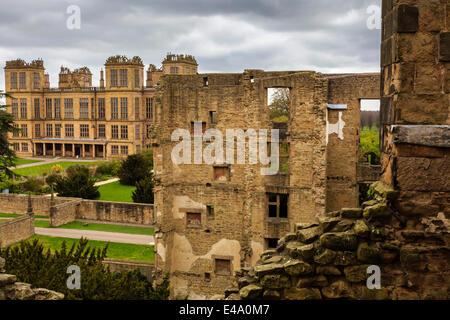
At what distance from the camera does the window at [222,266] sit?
21312mm

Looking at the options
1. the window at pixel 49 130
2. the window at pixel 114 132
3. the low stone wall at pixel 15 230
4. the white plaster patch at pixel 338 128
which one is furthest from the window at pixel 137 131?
the white plaster patch at pixel 338 128

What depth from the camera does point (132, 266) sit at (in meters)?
22.4

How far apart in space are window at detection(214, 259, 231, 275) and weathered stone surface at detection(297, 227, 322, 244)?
14.6 metres

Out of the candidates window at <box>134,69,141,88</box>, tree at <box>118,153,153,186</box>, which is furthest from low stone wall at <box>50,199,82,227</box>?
window at <box>134,69,141,88</box>

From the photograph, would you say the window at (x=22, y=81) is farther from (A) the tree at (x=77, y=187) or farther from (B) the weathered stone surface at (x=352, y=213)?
(B) the weathered stone surface at (x=352, y=213)

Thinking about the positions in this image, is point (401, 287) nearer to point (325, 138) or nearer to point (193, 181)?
point (325, 138)

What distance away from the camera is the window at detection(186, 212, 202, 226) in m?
21.8

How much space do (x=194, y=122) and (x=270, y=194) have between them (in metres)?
4.87

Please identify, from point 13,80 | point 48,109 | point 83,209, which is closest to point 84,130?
point 48,109

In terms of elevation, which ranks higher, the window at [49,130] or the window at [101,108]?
the window at [101,108]

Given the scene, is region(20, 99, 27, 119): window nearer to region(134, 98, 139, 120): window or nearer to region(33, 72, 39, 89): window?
region(33, 72, 39, 89): window

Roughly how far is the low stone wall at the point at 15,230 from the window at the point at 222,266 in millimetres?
13911

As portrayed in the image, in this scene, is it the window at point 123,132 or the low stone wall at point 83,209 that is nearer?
A: the low stone wall at point 83,209

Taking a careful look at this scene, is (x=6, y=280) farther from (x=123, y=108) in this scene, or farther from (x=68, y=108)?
(x=68, y=108)
